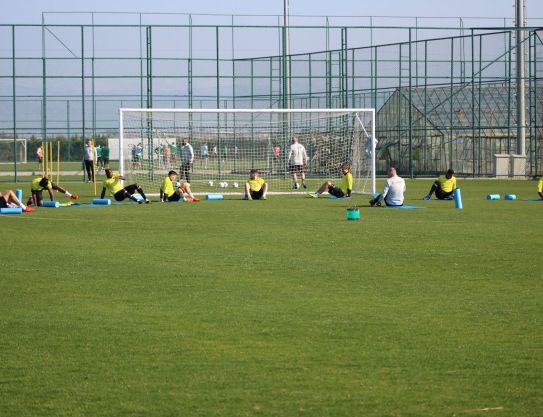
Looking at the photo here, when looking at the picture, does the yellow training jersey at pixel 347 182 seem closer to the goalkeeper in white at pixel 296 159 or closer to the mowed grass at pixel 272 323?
the goalkeeper in white at pixel 296 159

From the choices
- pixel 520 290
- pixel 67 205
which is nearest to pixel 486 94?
pixel 67 205

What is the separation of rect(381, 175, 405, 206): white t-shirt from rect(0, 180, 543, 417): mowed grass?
23.9 ft

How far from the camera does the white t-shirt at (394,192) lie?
89.6ft

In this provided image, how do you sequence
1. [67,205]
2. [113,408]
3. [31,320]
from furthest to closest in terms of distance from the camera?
[67,205]
[31,320]
[113,408]

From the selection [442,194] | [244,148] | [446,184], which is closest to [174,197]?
[442,194]

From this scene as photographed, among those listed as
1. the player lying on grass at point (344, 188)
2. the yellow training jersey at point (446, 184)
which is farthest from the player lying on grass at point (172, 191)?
the yellow training jersey at point (446, 184)

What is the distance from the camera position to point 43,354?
29.3ft

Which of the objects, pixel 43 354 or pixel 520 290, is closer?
pixel 43 354

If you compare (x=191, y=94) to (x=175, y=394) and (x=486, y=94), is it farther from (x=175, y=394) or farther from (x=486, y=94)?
(x=175, y=394)

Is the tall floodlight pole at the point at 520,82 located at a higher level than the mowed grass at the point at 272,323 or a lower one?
higher

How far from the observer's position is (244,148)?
45.0m

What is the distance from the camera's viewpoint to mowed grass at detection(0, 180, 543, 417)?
7484 mm

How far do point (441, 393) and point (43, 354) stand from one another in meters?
3.33

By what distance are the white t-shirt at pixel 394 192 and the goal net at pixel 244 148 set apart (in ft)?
26.3
